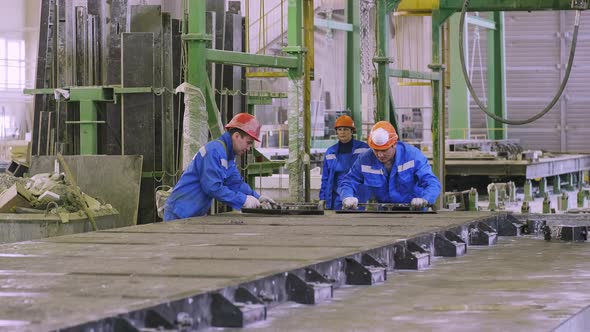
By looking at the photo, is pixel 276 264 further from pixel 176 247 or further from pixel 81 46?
pixel 81 46

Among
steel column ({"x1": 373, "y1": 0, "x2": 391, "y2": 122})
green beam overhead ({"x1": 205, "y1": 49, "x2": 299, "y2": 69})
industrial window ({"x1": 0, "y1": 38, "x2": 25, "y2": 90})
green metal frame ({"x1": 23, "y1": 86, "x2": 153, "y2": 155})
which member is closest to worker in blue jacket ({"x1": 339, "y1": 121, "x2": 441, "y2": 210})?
green beam overhead ({"x1": 205, "y1": 49, "x2": 299, "y2": 69})

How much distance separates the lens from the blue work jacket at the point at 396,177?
8867 millimetres

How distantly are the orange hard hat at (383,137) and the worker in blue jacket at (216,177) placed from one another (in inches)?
47.3

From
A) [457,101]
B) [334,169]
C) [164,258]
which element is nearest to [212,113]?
[334,169]

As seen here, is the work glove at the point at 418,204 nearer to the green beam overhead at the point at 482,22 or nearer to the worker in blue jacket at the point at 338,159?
the worker in blue jacket at the point at 338,159

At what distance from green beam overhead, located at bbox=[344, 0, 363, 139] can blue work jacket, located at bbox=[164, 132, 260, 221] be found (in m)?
15.3

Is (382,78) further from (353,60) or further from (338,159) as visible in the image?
(353,60)

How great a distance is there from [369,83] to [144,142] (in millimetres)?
14773

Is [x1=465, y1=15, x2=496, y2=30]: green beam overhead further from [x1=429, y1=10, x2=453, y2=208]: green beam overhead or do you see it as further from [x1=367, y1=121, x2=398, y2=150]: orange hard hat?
[x1=367, y1=121, x2=398, y2=150]: orange hard hat

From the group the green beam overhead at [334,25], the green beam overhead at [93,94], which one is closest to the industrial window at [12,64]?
the green beam overhead at [334,25]

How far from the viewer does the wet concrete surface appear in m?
3.82

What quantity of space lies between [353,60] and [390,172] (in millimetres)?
15093

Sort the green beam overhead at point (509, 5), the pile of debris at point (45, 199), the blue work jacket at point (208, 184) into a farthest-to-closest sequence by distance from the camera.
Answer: the green beam overhead at point (509, 5)
the pile of debris at point (45, 199)
the blue work jacket at point (208, 184)

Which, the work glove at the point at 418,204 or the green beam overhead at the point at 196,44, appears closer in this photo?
the work glove at the point at 418,204
